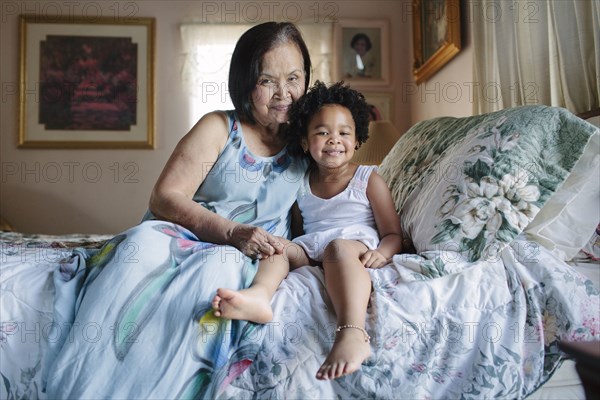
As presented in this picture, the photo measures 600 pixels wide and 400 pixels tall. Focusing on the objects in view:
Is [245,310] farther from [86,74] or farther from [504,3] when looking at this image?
[86,74]

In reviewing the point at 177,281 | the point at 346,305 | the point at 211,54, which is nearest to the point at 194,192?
the point at 177,281

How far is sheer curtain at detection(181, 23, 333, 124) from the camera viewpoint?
3.84 meters

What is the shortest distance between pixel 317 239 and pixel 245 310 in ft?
1.28

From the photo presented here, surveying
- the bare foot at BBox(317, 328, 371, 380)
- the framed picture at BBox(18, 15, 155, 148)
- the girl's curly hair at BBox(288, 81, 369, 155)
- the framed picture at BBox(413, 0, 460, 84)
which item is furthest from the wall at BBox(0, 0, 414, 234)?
the bare foot at BBox(317, 328, 371, 380)

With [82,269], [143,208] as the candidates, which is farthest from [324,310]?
[143,208]

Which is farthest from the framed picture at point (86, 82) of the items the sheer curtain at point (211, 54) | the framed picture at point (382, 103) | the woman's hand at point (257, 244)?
the woman's hand at point (257, 244)

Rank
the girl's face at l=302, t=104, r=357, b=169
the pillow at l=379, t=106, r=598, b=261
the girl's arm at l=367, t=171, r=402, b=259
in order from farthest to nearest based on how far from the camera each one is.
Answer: the girl's face at l=302, t=104, r=357, b=169 → the girl's arm at l=367, t=171, r=402, b=259 → the pillow at l=379, t=106, r=598, b=261

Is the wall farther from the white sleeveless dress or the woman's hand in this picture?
the woman's hand

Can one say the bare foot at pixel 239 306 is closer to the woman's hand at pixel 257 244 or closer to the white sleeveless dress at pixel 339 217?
the woman's hand at pixel 257 244

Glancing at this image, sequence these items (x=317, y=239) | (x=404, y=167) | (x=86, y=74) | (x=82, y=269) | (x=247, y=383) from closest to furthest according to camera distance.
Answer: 1. (x=247, y=383)
2. (x=82, y=269)
3. (x=317, y=239)
4. (x=404, y=167)
5. (x=86, y=74)

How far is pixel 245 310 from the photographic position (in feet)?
2.86

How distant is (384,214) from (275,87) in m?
0.46

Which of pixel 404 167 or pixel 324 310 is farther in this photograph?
pixel 404 167

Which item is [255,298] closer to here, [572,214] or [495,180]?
[495,180]
